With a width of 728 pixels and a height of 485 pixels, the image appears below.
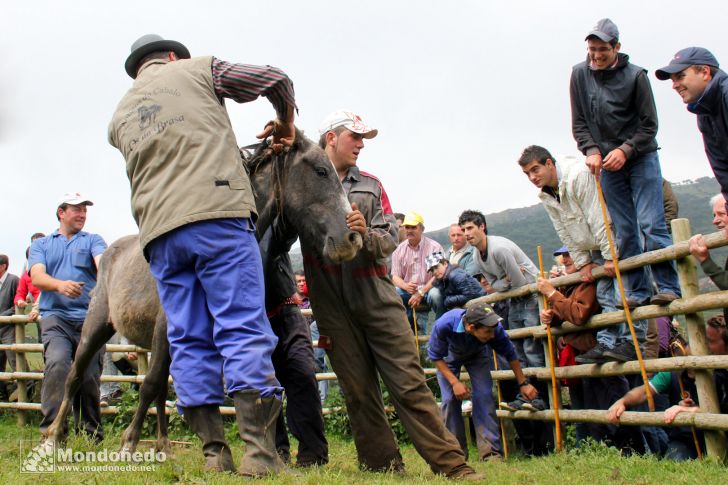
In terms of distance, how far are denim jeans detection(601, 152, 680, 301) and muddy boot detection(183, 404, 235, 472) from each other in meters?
3.90

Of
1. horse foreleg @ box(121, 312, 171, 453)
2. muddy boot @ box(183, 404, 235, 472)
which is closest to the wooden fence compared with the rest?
muddy boot @ box(183, 404, 235, 472)

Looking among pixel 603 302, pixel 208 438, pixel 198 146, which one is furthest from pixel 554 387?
pixel 198 146

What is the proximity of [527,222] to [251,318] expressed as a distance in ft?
246

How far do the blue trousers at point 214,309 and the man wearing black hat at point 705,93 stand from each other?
342 centimetres

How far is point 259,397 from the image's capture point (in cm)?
416

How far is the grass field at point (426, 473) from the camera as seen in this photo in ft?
13.4

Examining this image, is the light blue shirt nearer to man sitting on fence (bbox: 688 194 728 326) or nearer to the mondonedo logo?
the mondonedo logo

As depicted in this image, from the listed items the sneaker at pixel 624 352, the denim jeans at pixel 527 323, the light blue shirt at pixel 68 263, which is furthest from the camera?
the denim jeans at pixel 527 323

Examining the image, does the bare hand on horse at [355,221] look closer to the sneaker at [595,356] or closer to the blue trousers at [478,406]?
the sneaker at [595,356]

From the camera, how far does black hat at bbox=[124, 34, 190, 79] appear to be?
4.87 m

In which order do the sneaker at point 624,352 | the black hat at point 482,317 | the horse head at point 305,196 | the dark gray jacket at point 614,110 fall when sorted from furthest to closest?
1. the black hat at point 482,317
2. the sneaker at point 624,352
3. the dark gray jacket at point 614,110
4. the horse head at point 305,196

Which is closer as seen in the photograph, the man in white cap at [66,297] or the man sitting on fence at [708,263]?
the man sitting on fence at [708,263]

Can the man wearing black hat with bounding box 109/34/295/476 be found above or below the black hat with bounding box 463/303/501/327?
Result: above

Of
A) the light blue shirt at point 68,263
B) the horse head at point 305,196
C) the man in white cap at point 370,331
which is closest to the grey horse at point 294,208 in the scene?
the horse head at point 305,196
